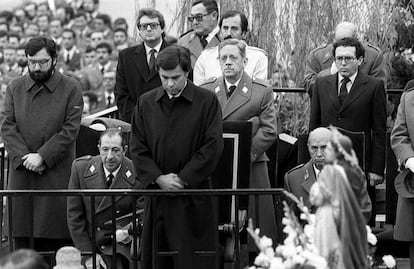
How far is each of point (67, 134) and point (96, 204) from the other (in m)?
0.70

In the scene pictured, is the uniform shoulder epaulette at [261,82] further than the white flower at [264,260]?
Yes

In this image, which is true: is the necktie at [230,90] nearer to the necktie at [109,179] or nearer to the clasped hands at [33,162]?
the necktie at [109,179]

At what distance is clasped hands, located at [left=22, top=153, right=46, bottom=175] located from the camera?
37.8ft

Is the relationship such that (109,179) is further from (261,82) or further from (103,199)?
(261,82)

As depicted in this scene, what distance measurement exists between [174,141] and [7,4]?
38.1 feet

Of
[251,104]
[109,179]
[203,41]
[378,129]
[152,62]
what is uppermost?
[203,41]

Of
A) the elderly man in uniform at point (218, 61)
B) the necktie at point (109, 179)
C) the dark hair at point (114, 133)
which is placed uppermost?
the elderly man in uniform at point (218, 61)

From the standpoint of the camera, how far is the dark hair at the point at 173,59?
10.5 meters

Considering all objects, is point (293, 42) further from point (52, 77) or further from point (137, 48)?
point (52, 77)

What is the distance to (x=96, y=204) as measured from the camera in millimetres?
11375

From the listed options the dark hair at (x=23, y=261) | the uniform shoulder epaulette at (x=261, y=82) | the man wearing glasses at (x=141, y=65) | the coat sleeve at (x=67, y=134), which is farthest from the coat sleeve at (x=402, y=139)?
the dark hair at (x=23, y=261)

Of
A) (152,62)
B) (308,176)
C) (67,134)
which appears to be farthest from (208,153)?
(152,62)

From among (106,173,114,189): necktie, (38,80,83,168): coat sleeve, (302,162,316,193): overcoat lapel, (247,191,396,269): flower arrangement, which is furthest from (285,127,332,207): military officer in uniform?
(247,191,396,269): flower arrangement

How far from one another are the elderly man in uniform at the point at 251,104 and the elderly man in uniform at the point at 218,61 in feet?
1.69
